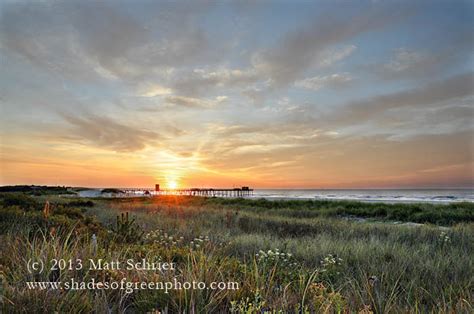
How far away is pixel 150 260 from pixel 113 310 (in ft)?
4.74

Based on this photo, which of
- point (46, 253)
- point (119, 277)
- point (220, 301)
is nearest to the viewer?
point (220, 301)

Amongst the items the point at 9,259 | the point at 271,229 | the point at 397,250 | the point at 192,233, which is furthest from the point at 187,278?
the point at 271,229

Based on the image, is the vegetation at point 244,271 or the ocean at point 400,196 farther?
the ocean at point 400,196

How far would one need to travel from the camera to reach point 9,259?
3.96 m

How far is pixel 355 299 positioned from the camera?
3.48 meters

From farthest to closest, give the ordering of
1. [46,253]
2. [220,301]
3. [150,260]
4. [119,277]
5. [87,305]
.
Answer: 1. [150,260]
2. [46,253]
3. [119,277]
4. [220,301]
5. [87,305]

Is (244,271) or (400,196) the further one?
(400,196)

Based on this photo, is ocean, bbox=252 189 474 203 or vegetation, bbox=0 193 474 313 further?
ocean, bbox=252 189 474 203

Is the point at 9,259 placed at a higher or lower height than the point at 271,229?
higher

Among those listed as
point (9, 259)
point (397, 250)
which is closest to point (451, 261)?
point (397, 250)

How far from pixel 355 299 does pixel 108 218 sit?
12.3 meters

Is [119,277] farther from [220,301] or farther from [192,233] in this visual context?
[192,233]

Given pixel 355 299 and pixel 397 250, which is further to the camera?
pixel 397 250

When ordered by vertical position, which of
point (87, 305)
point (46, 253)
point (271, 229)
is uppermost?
point (46, 253)
